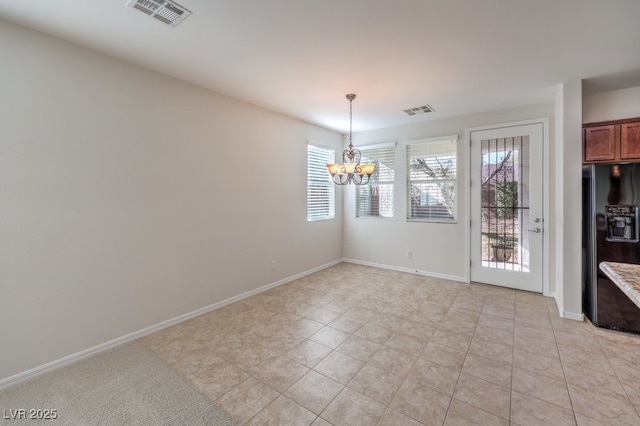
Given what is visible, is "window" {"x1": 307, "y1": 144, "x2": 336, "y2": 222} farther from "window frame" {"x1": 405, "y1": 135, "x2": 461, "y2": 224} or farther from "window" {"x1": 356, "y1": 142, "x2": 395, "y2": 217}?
"window frame" {"x1": 405, "y1": 135, "x2": 461, "y2": 224}

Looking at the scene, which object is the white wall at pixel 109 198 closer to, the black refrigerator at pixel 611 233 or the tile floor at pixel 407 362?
the tile floor at pixel 407 362

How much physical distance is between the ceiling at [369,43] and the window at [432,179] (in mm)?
1206

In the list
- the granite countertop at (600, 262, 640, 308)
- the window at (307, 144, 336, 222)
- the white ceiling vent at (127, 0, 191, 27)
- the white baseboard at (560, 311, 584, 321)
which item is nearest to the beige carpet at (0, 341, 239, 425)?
the granite countertop at (600, 262, 640, 308)

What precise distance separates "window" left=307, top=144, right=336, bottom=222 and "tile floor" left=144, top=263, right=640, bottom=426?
185 centimetres

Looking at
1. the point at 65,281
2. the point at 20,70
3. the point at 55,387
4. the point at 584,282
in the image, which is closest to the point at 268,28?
the point at 20,70

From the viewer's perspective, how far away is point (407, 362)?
2.34 m

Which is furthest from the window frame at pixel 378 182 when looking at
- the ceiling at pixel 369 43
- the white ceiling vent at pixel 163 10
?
the white ceiling vent at pixel 163 10

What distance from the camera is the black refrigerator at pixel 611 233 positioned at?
2736mm

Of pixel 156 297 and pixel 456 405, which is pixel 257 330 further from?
pixel 456 405

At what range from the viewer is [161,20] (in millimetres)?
2057

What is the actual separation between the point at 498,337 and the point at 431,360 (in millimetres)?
909

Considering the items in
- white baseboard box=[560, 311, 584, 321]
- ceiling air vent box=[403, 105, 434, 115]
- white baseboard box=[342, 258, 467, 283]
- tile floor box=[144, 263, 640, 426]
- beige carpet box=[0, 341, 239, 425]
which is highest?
ceiling air vent box=[403, 105, 434, 115]

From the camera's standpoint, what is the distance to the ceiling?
6.31 ft

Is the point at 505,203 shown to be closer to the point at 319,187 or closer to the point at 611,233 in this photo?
the point at 611,233
